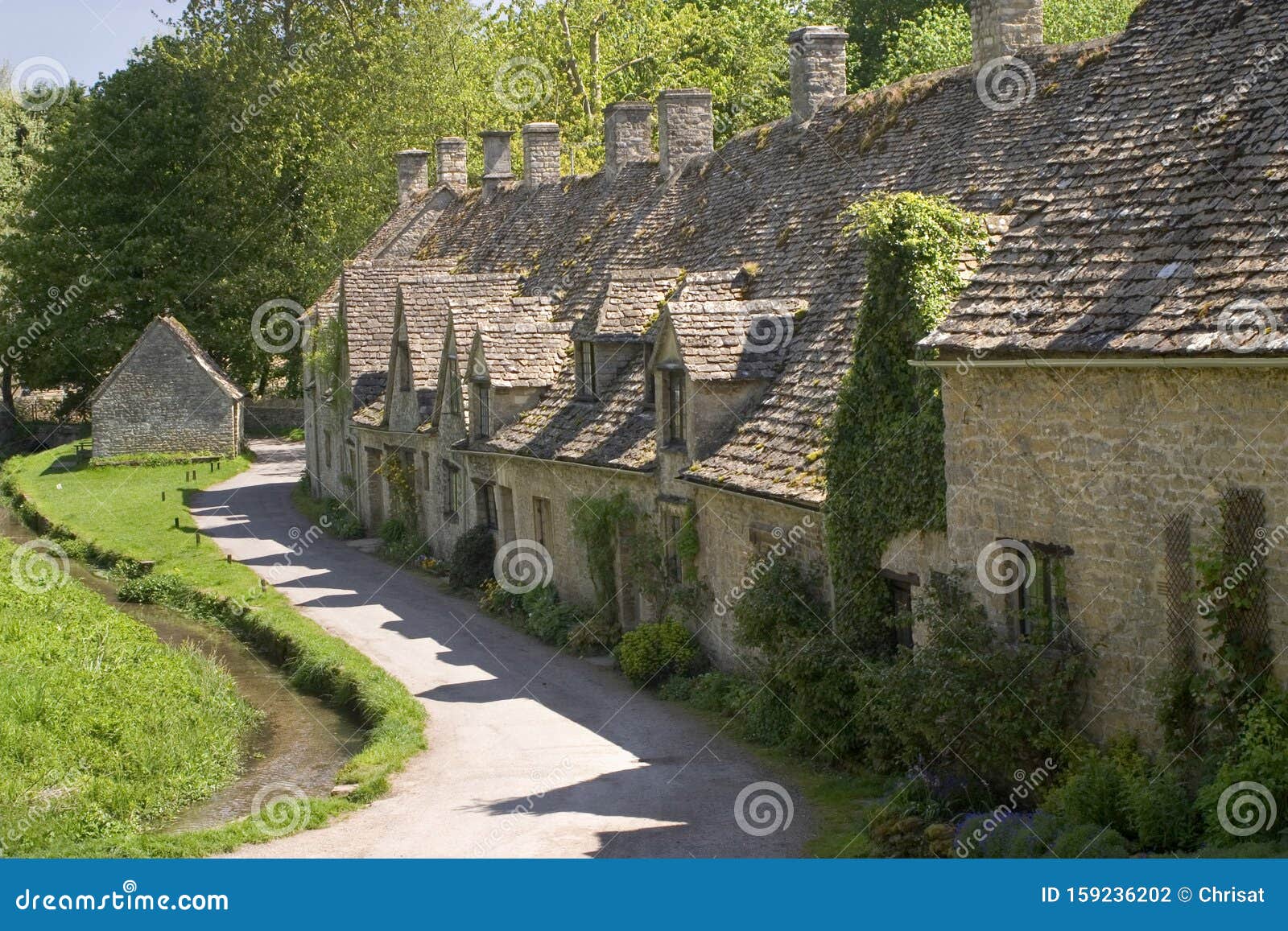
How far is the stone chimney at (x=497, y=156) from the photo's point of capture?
45812mm

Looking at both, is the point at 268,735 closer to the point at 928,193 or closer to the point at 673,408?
the point at 673,408

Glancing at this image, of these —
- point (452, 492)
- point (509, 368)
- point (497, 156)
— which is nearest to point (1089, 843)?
point (509, 368)

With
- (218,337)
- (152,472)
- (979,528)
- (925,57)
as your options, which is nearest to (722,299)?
(979,528)

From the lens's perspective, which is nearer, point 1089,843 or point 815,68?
point 1089,843

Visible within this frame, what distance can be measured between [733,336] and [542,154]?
2086 cm

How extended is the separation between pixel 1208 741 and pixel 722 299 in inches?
518

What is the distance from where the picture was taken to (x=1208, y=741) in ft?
40.0

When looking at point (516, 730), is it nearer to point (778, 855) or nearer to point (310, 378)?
point (778, 855)
